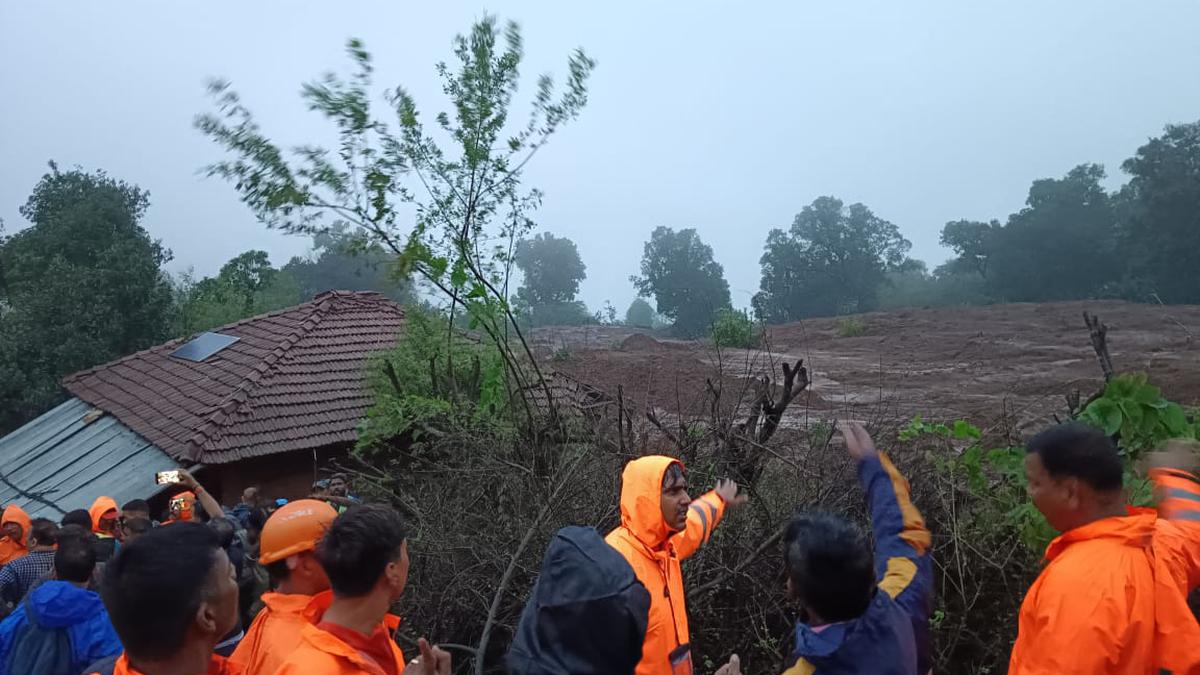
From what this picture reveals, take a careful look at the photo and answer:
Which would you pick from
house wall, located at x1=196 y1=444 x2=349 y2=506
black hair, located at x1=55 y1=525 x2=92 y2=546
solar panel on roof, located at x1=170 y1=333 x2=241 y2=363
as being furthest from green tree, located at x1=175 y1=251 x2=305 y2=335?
black hair, located at x1=55 y1=525 x2=92 y2=546

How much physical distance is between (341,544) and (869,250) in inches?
2288

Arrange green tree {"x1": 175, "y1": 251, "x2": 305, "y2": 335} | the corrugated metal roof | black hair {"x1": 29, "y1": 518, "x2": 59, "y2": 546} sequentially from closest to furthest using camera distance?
black hair {"x1": 29, "y1": 518, "x2": 59, "y2": 546} < the corrugated metal roof < green tree {"x1": 175, "y1": 251, "x2": 305, "y2": 335}

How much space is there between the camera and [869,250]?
185ft

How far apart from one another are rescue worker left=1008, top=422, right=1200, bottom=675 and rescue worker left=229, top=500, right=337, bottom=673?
2.03 m

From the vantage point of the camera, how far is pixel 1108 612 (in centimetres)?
201

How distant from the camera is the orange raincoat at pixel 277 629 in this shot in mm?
2256

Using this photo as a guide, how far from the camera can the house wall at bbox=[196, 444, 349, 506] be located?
11.2m

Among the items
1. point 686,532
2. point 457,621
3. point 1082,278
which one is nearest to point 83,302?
point 457,621

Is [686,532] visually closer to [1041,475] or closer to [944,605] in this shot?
[1041,475]

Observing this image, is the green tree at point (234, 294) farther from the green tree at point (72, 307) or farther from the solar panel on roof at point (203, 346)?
the solar panel on roof at point (203, 346)

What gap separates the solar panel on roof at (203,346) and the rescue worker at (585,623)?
15.5 meters

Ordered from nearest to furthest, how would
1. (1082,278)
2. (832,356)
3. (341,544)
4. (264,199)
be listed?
(341,544)
(264,199)
(832,356)
(1082,278)

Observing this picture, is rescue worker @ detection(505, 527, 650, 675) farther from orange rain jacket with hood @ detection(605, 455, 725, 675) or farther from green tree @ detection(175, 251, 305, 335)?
green tree @ detection(175, 251, 305, 335)

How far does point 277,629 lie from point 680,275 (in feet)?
183
